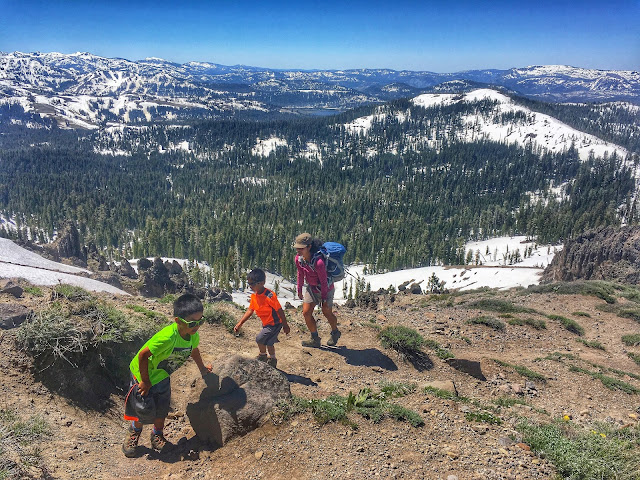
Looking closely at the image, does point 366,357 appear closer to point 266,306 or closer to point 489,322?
point 266,306

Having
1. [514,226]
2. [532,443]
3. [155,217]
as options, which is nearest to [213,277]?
[155,217]

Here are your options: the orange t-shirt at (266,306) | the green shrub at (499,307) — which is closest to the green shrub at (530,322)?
the green shrub at (499,307)

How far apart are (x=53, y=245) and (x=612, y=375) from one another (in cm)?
8748

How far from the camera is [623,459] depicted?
20.1ft

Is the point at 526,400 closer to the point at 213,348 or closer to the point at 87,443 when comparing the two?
the point at 213,348

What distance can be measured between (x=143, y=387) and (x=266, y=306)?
3276mm

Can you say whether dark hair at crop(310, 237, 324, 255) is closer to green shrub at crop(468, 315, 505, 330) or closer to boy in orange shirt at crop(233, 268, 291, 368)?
boy in orange shirt at crop(233, 268, 291, 368)

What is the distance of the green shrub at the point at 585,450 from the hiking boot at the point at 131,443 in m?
7.46

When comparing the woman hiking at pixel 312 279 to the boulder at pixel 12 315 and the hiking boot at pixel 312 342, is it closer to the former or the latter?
the hiking boot at pixel 312 342

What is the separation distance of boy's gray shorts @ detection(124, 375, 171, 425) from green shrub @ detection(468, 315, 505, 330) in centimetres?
1441

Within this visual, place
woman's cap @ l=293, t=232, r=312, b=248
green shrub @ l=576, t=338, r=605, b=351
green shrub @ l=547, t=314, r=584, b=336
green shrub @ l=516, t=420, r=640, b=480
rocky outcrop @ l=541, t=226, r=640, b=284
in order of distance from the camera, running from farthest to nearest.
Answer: rocky outcrop @ l=541, t=226, r=640, b=284
green shrub @ l=547, t=314, r=584, b=336
green shrub @ l=576, t=338, r=605, b=351
woman's cap @ l=293, t=232, r=312, b=248
green shrub @ l=516, t=420, r=640, b=480

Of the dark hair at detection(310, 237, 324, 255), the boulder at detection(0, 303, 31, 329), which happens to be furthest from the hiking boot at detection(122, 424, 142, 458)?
the dark hair at detection(310, 237, 324, 255)

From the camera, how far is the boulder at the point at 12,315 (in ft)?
29.2

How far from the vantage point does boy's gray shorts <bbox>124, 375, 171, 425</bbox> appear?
6.77 metres
